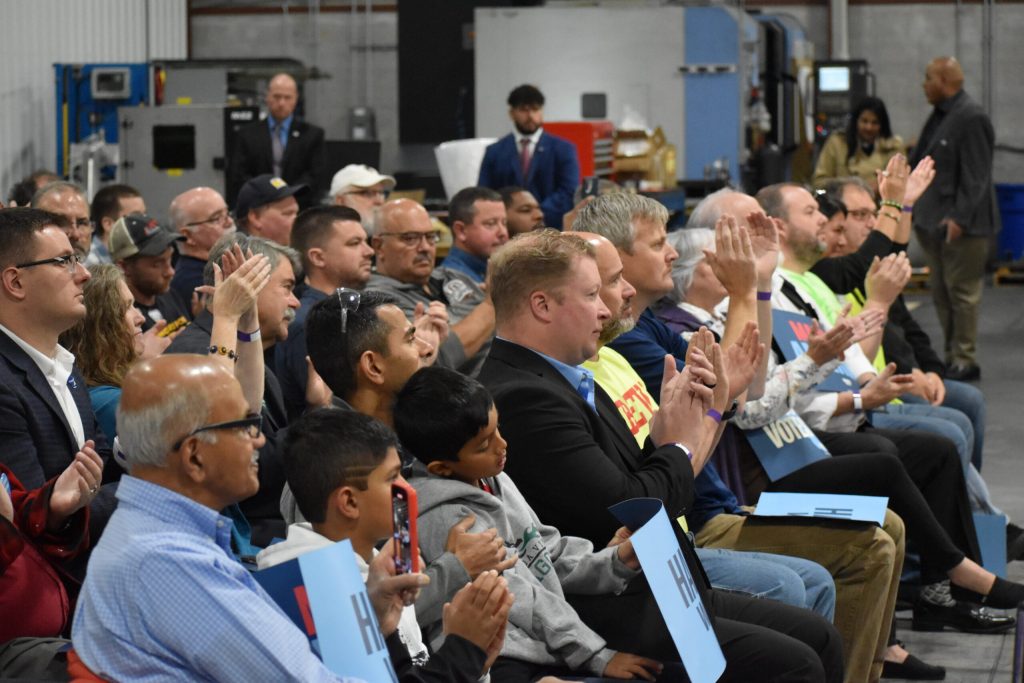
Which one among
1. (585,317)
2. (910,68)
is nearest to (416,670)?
(585,317)

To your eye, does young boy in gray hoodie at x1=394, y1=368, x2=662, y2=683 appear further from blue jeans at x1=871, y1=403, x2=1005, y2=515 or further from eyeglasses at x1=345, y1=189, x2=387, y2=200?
eyeglasses at x1=345, y1=189, x2=387, y2=200

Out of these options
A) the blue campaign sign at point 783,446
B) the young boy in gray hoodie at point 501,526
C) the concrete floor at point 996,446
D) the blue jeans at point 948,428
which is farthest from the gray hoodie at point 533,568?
the blue jeans at point 948,428

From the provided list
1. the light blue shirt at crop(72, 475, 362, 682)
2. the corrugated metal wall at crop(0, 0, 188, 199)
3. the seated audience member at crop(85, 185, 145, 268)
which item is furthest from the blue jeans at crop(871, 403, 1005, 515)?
the corrugated metal wall at crop(0, 0, 188, 199)

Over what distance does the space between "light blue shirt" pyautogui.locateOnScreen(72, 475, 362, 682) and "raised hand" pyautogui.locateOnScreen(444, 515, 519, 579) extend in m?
0.53

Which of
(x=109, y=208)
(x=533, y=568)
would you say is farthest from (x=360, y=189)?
(x=533, y=568)

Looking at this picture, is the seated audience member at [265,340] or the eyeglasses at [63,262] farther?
the seated audience member at [265,340]

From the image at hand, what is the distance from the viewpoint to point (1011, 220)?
15.8 meters

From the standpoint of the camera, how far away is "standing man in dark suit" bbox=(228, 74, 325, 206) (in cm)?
997

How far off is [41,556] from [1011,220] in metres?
14.4

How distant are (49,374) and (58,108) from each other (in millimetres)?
10497

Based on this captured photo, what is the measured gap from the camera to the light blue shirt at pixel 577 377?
3416mm

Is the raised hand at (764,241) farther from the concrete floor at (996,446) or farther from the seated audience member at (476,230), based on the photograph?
the seated audience member at (476,230)

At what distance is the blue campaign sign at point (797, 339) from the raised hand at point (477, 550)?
7.60ft

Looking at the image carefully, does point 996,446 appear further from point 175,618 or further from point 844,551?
point 175,618
